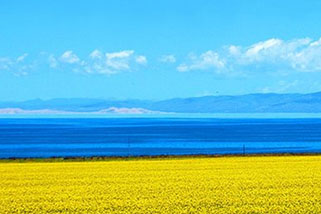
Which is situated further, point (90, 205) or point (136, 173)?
point (136, 173)

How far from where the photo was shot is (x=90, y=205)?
2200 centimetres

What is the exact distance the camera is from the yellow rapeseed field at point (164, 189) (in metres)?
21.5

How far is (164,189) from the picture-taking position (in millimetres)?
26094

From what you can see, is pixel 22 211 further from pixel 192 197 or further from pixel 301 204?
pixel 301 204

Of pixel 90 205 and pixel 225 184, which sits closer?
pixel 90 205

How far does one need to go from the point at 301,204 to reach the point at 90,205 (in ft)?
20.4

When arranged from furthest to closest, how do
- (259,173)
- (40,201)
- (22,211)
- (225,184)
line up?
1. (259,173)
2. (225,184)
3. (40,201)
4. (22,211)

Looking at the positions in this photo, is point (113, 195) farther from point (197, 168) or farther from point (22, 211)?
point (197, 168)

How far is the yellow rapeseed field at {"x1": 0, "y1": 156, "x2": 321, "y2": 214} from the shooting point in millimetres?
21484

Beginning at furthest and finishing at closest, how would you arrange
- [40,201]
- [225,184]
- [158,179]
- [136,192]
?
1. [158,179]
2. [225,184]
3. [136,192]
4. [40,201]

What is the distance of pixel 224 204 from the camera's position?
2205 cm

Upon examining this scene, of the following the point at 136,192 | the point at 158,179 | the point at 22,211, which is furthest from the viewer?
the point at 158,179

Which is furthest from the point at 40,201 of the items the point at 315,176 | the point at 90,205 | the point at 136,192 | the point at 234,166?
the point at 234,166

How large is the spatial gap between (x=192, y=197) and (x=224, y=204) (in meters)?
1.81
